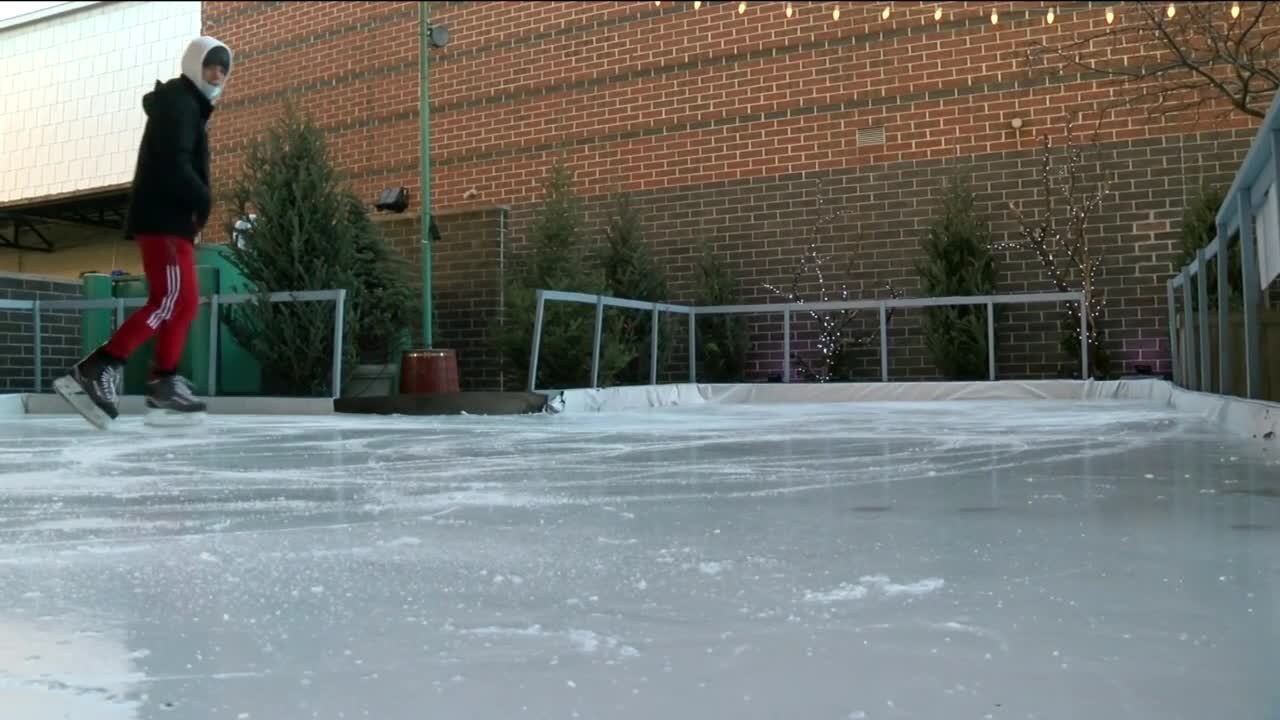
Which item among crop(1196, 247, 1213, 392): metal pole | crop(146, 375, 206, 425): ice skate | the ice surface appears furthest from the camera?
crop(1196, 247, 1213, 392): metal pole

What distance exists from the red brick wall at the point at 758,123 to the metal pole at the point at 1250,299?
4855mm

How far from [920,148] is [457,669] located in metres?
8.27

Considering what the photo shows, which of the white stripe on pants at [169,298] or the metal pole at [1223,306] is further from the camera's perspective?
the white stripe on pants at [169,298]

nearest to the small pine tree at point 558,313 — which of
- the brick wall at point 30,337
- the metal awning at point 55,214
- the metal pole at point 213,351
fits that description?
the metal pole at point 213,351

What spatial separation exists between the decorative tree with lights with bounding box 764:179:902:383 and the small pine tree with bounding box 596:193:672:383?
107 cm

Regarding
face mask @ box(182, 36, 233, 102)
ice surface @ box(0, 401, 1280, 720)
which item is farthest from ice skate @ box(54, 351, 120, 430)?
ice surface @ box(0, 401, 1280, 720)

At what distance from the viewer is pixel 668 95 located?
30.8 ft

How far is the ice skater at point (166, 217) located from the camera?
399 cm

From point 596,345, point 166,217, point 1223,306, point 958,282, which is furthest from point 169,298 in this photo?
point 958,282

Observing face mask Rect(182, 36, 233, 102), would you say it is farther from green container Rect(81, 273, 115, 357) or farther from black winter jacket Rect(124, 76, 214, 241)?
green container Rect(81, 273, 115, 357)

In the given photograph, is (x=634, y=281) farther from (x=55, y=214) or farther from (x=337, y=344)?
(x=55, y=214)

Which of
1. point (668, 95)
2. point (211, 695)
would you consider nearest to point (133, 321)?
point (211, 695)

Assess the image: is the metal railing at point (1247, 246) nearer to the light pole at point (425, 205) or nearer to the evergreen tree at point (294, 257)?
the light pole at point (425, 205)

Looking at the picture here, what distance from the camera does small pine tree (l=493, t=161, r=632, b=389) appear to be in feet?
25.3
